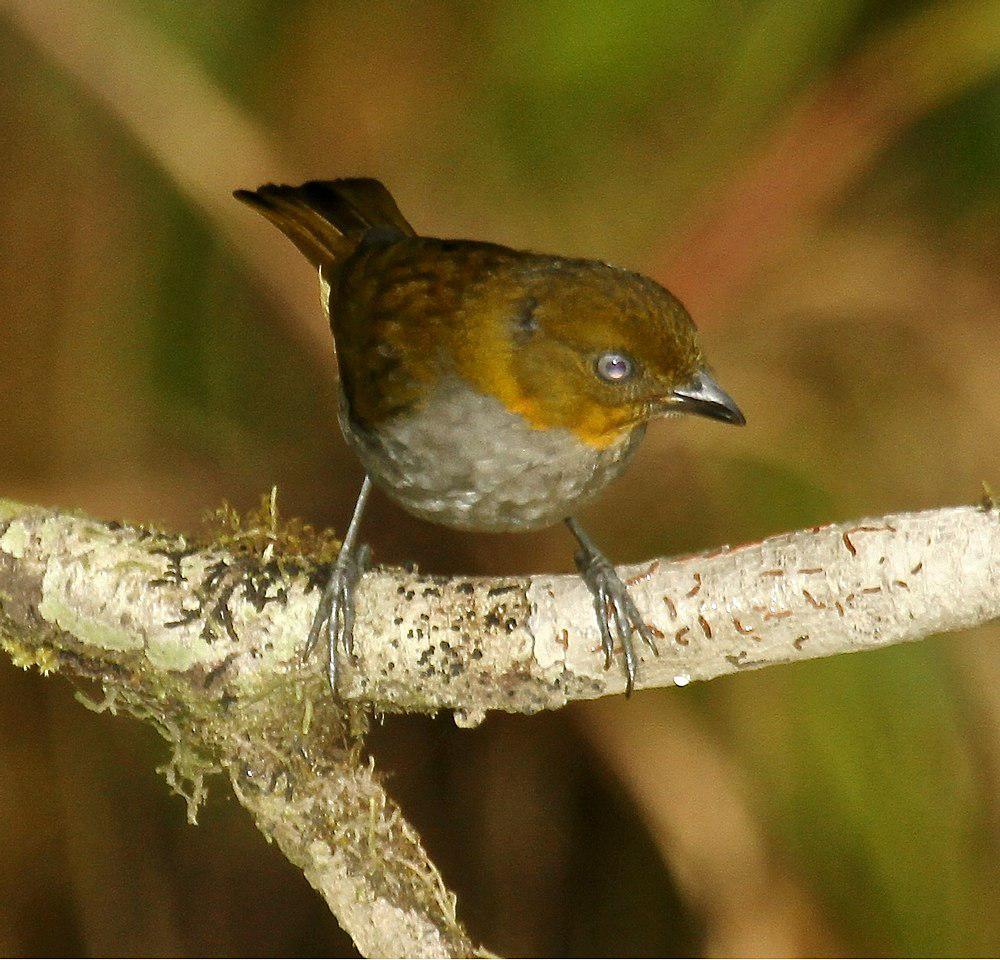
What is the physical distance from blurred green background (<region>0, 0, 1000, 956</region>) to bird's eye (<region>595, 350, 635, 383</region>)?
3.90 feet

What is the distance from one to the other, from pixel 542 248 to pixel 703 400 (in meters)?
1.50

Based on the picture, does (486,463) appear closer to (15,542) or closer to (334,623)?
(334,623)

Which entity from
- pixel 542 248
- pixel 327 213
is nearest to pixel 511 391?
pixel 327 213

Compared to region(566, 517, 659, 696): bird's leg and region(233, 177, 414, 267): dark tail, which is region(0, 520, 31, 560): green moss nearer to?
region(566, 517, 659, 696): bird's leg

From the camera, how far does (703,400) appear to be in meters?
2.29

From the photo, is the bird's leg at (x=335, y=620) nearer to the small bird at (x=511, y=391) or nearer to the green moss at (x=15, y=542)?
the small bird at (x=511, y=391)

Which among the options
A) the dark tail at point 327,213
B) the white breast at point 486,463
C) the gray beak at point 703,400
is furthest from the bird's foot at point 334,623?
the dark tail at point 327,213

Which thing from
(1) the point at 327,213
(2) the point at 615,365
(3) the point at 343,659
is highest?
(1) the point at 327,213

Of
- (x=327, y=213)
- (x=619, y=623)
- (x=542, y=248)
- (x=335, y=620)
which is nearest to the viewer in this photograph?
(x=619, y=623)

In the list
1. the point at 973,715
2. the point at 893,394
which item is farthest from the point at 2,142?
the point at 973,715

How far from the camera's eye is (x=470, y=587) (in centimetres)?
224

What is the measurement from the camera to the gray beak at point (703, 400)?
228 cm

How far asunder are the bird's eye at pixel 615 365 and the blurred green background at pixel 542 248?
1.19 m

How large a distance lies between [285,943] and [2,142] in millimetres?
2520
